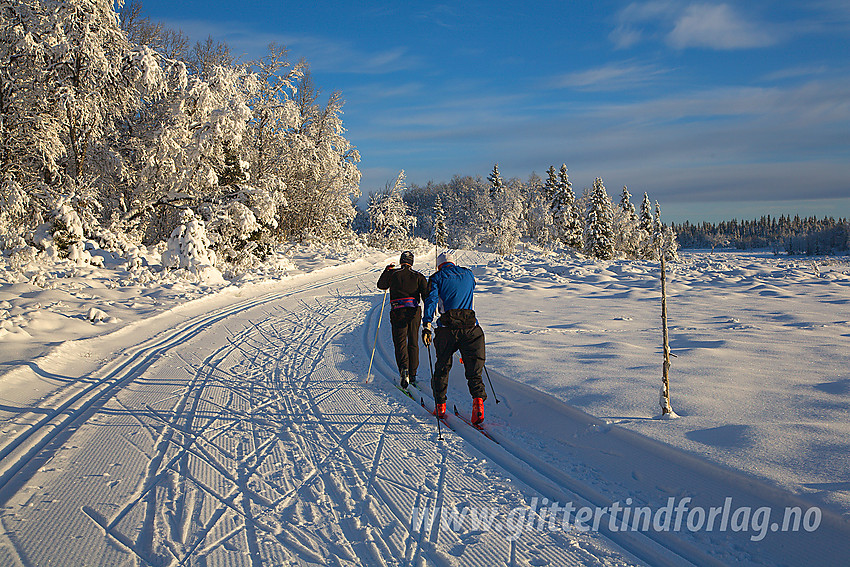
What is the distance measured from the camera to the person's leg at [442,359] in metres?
5.82

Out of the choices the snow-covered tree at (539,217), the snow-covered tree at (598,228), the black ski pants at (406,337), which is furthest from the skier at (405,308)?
the snow-covered tree at (539,217)

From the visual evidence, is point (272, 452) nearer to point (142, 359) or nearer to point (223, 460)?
point (223, 460)

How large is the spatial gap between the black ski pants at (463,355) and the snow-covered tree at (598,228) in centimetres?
4043

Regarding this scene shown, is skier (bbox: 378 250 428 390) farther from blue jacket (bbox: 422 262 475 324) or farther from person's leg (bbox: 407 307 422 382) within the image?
blue jacket (bbox: 422 262 475 324)

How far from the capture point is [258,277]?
1886 cm

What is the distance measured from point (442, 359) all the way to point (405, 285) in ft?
5.65

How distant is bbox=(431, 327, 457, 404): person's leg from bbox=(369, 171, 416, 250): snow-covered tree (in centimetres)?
3399

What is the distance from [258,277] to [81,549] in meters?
16.3

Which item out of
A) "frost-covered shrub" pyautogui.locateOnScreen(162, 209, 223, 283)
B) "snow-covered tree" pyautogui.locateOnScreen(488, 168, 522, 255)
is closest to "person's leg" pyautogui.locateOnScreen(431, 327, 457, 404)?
"frost-covered shrub" pyautogui.locateOnScreen(162, 209, 223, 283)

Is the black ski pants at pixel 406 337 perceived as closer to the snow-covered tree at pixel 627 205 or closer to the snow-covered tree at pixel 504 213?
the snow-covered tree at pixel 504 213

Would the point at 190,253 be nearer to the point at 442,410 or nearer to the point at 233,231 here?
the point at 233,231

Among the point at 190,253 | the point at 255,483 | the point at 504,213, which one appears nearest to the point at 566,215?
the point at 504,213

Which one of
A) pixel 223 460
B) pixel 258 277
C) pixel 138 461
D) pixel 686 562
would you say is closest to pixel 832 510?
pixel 686 562

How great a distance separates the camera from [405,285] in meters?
7.27
